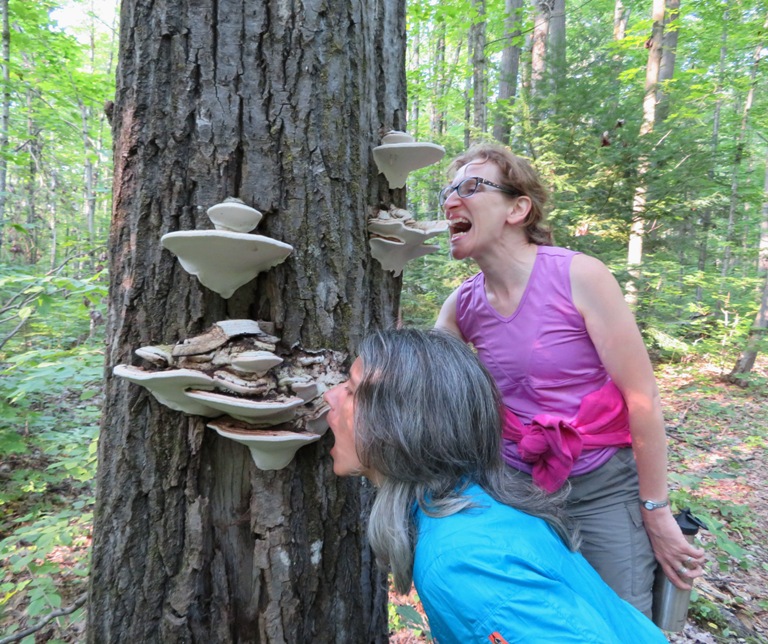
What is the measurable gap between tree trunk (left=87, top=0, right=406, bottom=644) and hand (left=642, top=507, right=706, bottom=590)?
4.32 ft

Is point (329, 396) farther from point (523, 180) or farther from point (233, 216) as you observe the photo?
point (523, 180)

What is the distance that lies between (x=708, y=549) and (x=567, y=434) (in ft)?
13.2

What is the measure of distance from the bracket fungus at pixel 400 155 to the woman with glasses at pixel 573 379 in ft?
0.96

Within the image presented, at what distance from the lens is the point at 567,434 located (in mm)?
1662

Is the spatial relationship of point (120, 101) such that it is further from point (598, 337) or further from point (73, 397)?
point (73, 397)

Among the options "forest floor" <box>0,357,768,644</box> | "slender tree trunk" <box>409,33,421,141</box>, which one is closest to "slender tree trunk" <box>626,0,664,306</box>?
"forest floor" <box>0,357,768,644</box>

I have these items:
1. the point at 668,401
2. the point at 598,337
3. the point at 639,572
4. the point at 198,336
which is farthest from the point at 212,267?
the point at 668,401

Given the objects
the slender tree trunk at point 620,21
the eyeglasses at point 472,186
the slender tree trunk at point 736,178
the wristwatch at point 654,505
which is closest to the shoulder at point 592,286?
the eyeglasses at point 472,186

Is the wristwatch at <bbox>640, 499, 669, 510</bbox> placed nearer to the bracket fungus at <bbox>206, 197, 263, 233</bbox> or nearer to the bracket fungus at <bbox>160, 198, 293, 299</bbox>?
the bracket fungus at <bbox>160, 198, 293, 299</bbox>

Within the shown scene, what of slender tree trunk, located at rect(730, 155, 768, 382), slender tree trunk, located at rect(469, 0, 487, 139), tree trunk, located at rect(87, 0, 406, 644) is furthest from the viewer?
slender tree trunk, located at rect(730, 155, 768, 382)

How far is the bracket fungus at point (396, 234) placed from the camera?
1558 mm

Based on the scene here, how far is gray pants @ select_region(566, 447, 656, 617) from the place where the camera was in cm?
176

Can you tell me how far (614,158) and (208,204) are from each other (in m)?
7.85

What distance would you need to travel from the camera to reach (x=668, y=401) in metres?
8.77
